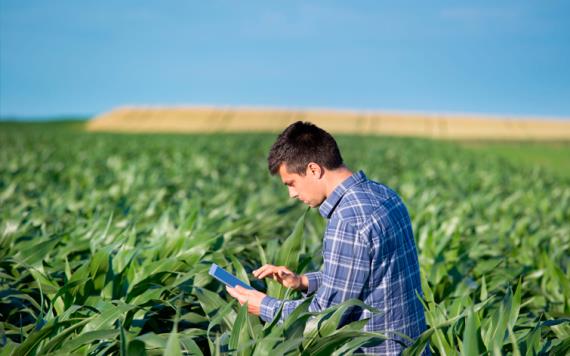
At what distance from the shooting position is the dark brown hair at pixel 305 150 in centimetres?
270

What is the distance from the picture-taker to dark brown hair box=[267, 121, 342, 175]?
270 cm

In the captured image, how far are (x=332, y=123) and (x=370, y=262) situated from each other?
58.5 m

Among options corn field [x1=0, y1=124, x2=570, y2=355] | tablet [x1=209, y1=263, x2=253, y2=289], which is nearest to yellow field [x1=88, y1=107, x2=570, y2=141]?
corn field [x1=0, y1=124, x2=570, y2=355]

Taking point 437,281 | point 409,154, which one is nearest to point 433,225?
point 437,281

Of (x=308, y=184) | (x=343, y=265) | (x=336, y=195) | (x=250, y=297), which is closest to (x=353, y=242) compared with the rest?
(x=343, y=265)

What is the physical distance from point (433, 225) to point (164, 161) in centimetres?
1034

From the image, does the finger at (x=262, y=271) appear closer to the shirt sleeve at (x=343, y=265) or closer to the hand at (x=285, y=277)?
the hand at (x=285, y=277)

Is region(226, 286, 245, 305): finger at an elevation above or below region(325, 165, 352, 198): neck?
below

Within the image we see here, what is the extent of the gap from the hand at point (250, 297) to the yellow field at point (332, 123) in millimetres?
52974

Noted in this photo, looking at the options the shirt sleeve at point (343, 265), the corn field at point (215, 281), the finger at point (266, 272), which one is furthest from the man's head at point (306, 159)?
the corn field at point (215, 281)

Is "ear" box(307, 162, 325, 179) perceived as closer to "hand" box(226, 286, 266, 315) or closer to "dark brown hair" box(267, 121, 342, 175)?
"dark brown hair" box(267, 121, 342, 175)

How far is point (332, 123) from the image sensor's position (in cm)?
6072

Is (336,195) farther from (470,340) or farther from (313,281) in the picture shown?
(470,340)

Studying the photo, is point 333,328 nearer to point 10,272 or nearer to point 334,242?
point 334,242
